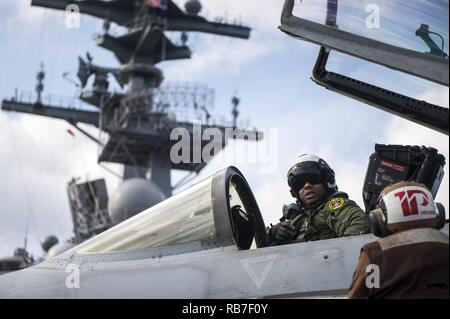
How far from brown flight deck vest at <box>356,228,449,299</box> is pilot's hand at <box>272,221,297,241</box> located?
6.40 feet

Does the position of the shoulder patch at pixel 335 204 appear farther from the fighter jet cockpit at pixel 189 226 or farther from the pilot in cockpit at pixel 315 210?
the fighter jet cockpit at pixel 189 226

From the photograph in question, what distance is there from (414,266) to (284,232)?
6.97 ft

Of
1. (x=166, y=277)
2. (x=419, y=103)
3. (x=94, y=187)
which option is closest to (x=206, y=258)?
(x=166, y=277)

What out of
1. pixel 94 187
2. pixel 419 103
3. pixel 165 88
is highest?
pixel 165 88

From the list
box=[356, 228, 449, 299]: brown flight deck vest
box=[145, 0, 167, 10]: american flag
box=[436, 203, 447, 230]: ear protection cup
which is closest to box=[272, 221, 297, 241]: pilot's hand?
box=[436, 203, 447, 230]: ear protection cup

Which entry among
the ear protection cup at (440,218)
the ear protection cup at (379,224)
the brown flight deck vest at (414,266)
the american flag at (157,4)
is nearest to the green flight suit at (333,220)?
the ear protection cup at (440,218)

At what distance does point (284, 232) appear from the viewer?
4512mm

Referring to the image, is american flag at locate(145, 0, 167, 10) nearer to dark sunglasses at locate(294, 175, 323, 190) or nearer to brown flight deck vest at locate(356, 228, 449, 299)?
dark sunglasses at locate(294, 175, 323, 190)

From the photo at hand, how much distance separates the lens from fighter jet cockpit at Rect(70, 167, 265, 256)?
3715 mm
